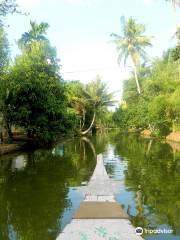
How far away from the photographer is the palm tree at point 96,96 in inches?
2315

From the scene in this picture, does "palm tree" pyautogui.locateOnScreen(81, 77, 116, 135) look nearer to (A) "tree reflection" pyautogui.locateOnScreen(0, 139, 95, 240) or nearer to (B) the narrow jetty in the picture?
(A) "tree reflection" pyautogui.locateOnScreen(0, 139, 95, 240)

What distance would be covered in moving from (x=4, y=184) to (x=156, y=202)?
19.4 feet

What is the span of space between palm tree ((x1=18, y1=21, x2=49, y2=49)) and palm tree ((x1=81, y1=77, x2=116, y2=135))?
48.2 ft

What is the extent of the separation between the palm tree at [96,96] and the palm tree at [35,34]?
14.7 meters

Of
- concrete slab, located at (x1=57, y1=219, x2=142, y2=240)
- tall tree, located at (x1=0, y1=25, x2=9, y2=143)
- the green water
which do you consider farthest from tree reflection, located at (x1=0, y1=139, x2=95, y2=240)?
tall tree, located at (x1=0, y1=25, x2=9, y2=143)

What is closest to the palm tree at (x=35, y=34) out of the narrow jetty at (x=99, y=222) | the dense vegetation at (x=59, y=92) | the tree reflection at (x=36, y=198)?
the dense vegetation at (x=59, y=92)

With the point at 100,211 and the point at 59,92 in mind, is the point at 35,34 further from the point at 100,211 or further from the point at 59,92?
the point at 100,211

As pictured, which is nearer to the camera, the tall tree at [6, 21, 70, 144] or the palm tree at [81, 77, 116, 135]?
the tall tree at [6, 21, 70, 144]

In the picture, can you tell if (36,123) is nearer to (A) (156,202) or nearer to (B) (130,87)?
(A) (156,202)

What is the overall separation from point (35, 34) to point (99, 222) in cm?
4235

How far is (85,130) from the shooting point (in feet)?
207

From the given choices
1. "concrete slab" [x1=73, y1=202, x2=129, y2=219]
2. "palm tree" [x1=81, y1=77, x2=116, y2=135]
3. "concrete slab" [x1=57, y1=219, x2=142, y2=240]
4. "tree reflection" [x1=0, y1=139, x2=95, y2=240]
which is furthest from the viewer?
"palm tree" [x1=81, y1=77, x2=116, y2=135]

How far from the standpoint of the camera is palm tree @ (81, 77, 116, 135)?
193 ft

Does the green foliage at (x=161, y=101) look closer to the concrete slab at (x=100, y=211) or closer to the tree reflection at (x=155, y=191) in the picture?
the tree reflection at (x=155, y=191)
